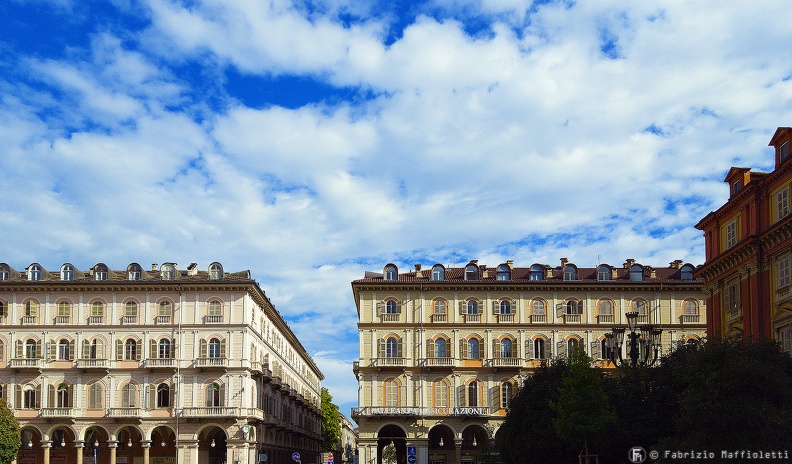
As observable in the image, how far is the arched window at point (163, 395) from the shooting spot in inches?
3000

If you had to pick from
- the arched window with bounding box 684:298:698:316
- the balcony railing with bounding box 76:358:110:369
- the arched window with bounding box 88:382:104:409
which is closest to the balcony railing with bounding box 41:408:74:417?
the arched window with bounding box 88:382:104:409

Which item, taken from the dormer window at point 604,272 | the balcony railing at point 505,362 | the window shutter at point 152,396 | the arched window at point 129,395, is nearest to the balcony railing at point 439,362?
the balcony railing at point 505,362

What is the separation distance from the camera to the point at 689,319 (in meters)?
78.2

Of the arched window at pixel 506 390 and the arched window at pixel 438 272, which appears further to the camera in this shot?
the arched window at pixel 438 272

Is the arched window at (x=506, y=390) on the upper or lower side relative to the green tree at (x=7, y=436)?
upper

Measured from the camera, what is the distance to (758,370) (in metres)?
35.6

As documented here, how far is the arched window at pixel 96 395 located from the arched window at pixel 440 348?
2891 cm

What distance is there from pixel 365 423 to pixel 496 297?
1588 centimetres

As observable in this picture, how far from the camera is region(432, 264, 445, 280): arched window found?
79.4m

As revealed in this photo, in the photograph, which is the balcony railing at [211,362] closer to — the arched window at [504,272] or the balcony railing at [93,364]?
the balcony railing at [93,364]

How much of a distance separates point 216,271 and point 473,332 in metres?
23.5

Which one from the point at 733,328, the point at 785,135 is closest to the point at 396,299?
the point at 733,328

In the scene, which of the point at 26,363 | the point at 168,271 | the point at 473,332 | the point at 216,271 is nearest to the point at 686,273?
the point at 473,332

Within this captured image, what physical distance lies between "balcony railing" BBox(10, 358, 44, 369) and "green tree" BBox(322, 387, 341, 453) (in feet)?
258
